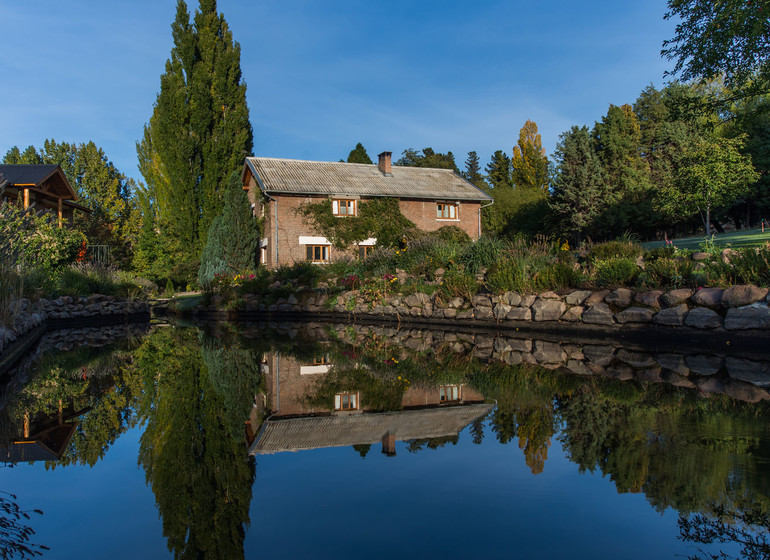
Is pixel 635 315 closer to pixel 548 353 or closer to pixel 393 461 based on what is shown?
pixel 548 353

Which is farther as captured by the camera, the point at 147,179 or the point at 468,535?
the point at 147,179

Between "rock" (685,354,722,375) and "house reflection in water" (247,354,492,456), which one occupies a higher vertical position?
"rock" (685,354,722,375)

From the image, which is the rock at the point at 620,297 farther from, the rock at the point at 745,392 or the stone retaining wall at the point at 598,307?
the rock at the point at 745,392

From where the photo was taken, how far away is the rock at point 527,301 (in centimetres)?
1202

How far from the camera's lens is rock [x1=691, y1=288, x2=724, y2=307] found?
8891 millimetres

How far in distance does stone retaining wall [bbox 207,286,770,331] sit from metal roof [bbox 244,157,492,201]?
12431 mm

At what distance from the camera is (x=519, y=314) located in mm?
12047

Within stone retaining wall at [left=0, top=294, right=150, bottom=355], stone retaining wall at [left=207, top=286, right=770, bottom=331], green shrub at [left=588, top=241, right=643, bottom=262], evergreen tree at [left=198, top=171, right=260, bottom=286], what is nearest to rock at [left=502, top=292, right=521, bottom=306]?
stone retaining wall at [left=207, top=286, right=770, bottom=331]

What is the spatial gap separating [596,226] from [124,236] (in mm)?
33783

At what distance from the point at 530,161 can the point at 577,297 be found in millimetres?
48030

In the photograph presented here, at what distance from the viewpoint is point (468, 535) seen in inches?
105

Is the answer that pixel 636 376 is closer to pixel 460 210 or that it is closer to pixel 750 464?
pixel 750 464

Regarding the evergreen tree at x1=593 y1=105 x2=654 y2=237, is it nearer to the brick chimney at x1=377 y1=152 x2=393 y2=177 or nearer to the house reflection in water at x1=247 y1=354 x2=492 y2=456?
the brick chimney at x1=377 y1=152 x2=393 y2=177

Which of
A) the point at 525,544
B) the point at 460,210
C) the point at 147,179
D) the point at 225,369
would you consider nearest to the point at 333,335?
the point at 225,369
